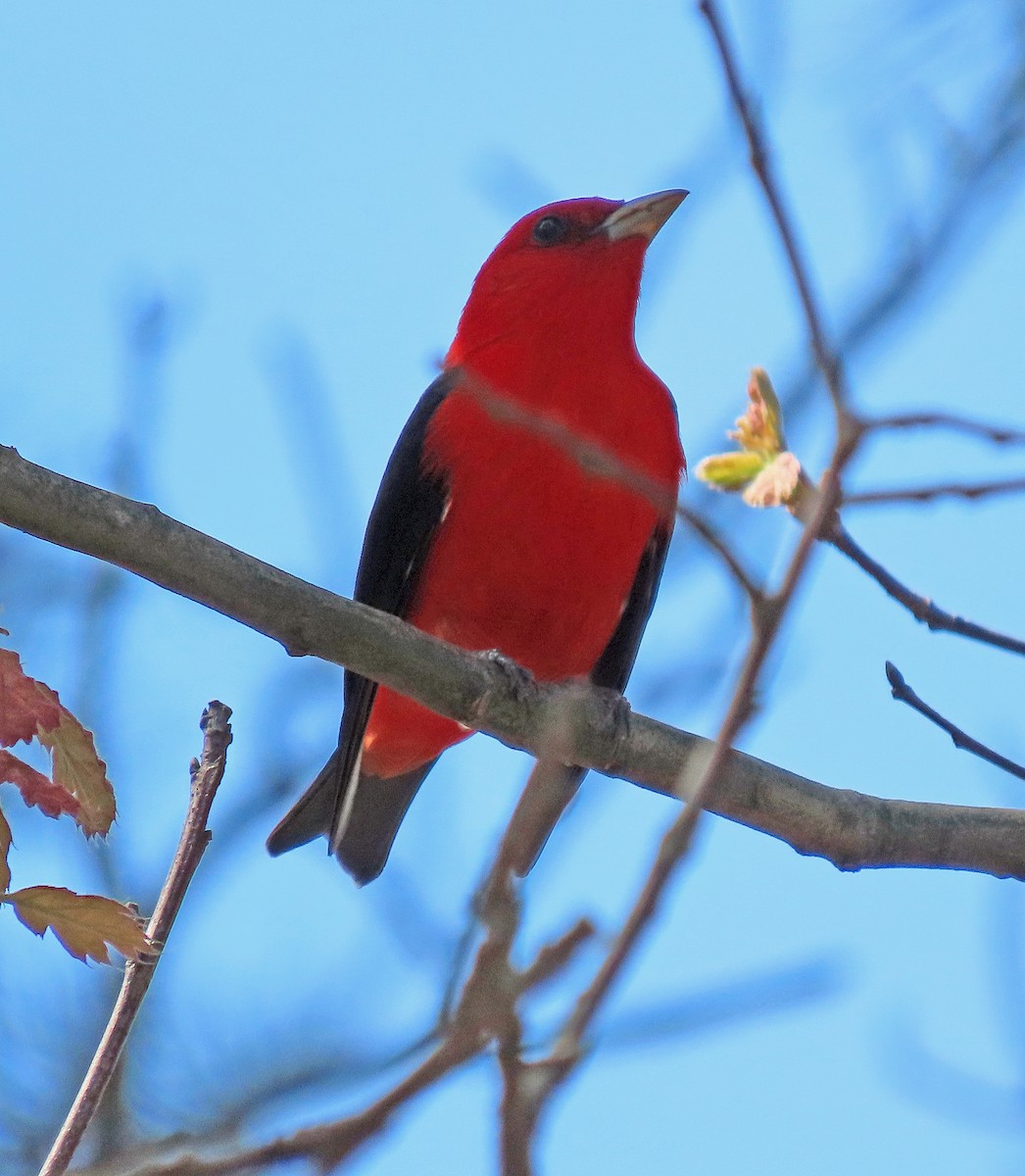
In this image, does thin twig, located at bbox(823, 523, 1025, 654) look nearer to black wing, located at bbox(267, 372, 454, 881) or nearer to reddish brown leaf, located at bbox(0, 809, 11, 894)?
reddish brown leaf, located at bbox(0, 809, 11, 894)

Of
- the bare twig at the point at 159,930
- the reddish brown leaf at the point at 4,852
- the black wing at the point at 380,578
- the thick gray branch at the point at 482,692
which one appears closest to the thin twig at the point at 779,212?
the bare twig at the point at 159,930

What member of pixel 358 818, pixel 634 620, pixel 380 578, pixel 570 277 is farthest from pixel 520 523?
pixel 358 818

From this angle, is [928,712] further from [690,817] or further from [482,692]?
[690,817]

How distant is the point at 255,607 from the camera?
11.9 ft

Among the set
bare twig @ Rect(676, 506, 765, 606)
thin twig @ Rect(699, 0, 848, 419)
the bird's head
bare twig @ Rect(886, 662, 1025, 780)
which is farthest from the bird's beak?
bare twig @ Rect(676, 506, 765, 606)

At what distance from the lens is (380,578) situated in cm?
606

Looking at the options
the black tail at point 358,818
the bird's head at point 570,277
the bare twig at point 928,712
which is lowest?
the bare twig at point 928,712

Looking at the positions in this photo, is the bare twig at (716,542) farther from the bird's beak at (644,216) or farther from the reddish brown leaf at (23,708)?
the bird's beak at (644,216)

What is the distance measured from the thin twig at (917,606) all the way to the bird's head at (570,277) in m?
3.38

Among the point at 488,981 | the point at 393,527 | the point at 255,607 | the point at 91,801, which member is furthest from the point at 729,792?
the point at 488,981

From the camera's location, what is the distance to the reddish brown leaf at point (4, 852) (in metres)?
2.76

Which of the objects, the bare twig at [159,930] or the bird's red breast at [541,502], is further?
the bird's red breast at [541,502]

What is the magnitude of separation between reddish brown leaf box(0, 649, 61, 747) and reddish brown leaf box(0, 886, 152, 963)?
449mm

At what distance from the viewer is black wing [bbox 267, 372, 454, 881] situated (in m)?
5.94
